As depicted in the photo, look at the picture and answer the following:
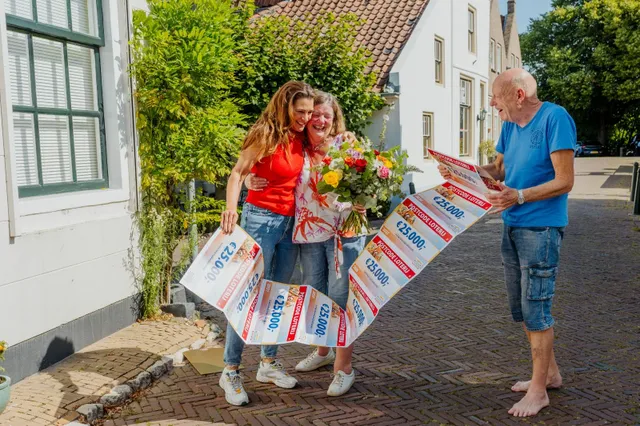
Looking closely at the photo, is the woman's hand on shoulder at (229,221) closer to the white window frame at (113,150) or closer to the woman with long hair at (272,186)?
the woman with long hair at (272,186)

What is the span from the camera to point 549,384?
161 inches

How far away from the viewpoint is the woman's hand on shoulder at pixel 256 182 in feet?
13.0

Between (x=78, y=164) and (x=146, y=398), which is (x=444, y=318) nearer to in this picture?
(x=146, y=398)

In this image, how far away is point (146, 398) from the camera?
13.9ft

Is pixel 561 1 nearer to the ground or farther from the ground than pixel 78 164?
farther from the ground

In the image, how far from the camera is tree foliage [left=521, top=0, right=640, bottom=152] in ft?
129

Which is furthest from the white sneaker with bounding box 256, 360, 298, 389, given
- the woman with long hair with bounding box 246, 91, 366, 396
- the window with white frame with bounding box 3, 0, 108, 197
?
the window with white frame with bounding box 3, 0, 108, 197

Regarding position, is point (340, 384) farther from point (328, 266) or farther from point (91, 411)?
point (91, 411)

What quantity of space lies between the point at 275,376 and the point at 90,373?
1.36 m

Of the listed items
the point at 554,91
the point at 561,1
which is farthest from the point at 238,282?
the point at 561,1

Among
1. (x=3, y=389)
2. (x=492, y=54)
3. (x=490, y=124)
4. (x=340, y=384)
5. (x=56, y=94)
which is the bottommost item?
(x=340, y=384)

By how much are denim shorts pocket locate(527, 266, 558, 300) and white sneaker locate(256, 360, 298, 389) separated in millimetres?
1729

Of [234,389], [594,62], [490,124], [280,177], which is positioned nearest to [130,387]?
[234,389]

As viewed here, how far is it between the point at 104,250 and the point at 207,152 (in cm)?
129
